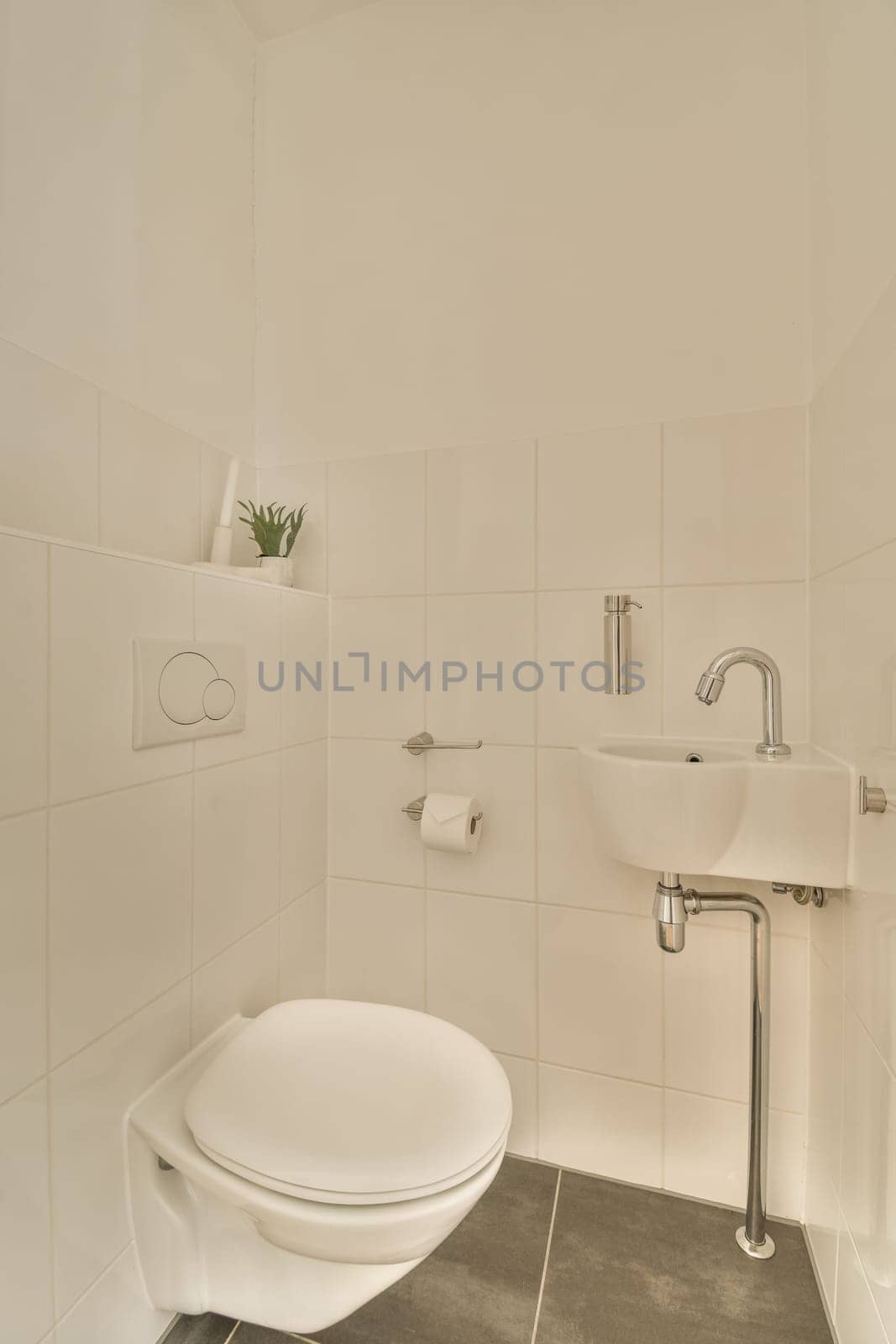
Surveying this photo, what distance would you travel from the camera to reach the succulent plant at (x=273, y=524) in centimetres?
134

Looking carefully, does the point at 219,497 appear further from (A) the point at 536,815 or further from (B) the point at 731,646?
(B) the point at 731,646

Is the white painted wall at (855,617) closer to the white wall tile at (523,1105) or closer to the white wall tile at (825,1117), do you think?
the white wall tile at (825,1117)

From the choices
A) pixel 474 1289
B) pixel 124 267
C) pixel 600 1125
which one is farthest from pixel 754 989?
pixel 124 267

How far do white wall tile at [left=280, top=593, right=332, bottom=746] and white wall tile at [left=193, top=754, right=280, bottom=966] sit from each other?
0.10 meters

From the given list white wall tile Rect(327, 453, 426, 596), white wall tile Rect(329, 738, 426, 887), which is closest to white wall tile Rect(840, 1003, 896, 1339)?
white wall tile Rect(329, 738, 426, 887)

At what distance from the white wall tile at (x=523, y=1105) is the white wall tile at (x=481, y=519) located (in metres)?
0.97

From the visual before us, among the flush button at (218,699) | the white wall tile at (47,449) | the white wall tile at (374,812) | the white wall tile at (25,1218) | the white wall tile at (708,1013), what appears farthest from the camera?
the white wall tile at (374,812)

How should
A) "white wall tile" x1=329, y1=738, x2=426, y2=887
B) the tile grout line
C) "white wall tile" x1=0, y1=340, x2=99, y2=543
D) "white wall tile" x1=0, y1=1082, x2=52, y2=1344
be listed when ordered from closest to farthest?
"white wall tile" x1=0, y1=1082, x2=52, y2=1344 < "white wall tile" x1=0, y1=340, x2=99, y2=543 < the tile grout line < "white wall tile" x1=329, y1=738, x2=426, y2=887

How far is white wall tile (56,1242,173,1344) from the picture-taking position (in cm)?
81

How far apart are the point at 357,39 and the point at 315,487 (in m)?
0.97

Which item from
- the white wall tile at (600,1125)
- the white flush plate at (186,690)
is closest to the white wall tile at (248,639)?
the white flush plate at (186,690)

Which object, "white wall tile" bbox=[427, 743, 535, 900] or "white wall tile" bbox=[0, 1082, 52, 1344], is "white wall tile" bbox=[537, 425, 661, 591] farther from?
"white wall tile" bbox=[0, 1082, 52, 1344]

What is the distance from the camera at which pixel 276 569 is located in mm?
1314

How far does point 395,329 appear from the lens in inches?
54.5
